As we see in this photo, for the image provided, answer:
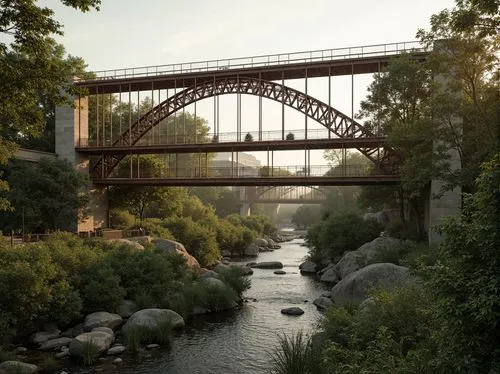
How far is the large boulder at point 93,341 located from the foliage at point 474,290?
43.1 ft

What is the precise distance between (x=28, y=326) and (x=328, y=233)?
Result: 25.8 m

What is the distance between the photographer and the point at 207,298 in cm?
2358

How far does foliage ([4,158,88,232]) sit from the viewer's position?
3381 centimetres

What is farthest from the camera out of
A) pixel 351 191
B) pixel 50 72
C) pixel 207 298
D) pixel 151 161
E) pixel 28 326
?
pixel 351 191

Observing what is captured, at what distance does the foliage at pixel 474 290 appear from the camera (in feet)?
23.1

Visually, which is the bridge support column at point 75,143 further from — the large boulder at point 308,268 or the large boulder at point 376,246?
the large boulder at point 376,246

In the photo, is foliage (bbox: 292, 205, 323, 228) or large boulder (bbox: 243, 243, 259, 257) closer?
large boulder (bbox: 243, 243, 259, 257)

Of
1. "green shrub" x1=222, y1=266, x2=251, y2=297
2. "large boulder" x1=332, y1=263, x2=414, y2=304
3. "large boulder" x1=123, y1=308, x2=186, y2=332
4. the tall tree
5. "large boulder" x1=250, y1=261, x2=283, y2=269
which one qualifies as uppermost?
the tall tree

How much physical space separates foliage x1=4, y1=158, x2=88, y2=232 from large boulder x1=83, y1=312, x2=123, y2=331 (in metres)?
16.1

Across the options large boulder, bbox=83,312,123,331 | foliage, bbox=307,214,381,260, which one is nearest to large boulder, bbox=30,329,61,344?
large boulder, bbox=83,312,123,331

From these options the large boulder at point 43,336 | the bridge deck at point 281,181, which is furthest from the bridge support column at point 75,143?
the large boulder at point 43,336

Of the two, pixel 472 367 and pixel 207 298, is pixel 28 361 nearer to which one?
pixel 207 298

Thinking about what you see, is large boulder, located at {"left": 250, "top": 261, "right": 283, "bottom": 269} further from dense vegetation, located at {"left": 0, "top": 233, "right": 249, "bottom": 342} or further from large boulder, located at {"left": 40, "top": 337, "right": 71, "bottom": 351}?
large boulder, located at {"left": 40, "top": 337, "right": 71, "bottom": 351}

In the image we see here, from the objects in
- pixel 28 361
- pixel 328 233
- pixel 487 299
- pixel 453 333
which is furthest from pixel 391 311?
pixel 328 233
